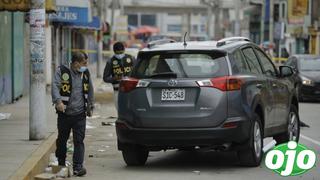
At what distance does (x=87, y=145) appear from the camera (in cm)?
1401

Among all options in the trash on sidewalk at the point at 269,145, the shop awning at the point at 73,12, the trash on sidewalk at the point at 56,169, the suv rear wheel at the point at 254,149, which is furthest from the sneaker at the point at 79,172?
the shop awning at the point at 73,12

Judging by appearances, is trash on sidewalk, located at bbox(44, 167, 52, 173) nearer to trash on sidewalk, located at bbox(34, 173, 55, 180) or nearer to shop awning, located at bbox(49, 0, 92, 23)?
trash on sidewalk, located at bbox(34, 173, 55, 180)

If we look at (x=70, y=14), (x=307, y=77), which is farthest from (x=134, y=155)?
(x=70, y=14)

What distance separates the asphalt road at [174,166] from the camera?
1044 cm

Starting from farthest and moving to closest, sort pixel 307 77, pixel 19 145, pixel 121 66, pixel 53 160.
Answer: pixel 307 77
pixel 121 66
pixel 19 145
pixel 53 160

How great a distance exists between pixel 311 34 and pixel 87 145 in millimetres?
38642

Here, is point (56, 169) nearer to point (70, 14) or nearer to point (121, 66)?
point (121, 66)

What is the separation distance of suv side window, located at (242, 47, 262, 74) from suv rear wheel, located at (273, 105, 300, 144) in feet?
4.54

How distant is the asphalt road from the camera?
10438 millimetres

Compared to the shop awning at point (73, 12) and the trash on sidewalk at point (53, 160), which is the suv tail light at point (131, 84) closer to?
the trash on sidewalk at point (53, 160)

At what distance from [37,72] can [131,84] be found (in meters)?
2.43

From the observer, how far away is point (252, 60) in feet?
38.5

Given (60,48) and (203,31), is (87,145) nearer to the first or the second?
(60,48)

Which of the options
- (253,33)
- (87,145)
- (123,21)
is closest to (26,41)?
(87,145)
